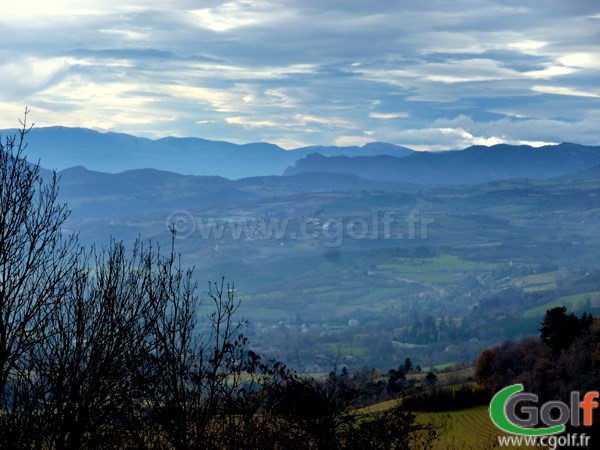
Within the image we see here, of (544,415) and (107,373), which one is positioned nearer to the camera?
(107,373)

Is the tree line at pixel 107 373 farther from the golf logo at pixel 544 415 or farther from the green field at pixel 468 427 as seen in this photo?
the green field at pixel 468 427

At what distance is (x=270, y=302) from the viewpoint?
17338 centimetres

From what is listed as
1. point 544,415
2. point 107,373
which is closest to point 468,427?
point 544,415

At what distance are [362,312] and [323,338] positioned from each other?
39597 mm

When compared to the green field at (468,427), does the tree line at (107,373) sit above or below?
above

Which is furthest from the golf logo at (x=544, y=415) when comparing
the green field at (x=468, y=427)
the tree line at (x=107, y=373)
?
the tree line at (x=107, y=373)

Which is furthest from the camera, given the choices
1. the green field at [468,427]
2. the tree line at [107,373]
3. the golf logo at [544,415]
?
the green field at [468,427]

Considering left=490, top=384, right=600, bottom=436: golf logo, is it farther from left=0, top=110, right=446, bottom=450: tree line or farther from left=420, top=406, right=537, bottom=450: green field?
left=0, top=110, right=446, bottom=450: tree line

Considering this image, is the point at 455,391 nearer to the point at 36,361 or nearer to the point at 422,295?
the point at 36,361

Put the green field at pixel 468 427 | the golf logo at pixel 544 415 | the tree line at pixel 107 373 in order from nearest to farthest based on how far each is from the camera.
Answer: the tree line at pixel 107 373
the golf logo at pixel 544 415
the green field at pixel 468 427

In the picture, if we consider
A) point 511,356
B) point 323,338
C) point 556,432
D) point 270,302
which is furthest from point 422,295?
point 556,432

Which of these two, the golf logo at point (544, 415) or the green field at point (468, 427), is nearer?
the golf logo at point (544, 415)

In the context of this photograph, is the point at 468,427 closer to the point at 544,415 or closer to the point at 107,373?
the point at 544,415

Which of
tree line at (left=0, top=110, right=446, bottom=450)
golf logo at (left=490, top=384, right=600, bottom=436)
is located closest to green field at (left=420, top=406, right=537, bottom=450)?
golf logo at (left=490, top=384, right=600, bottom=436)
